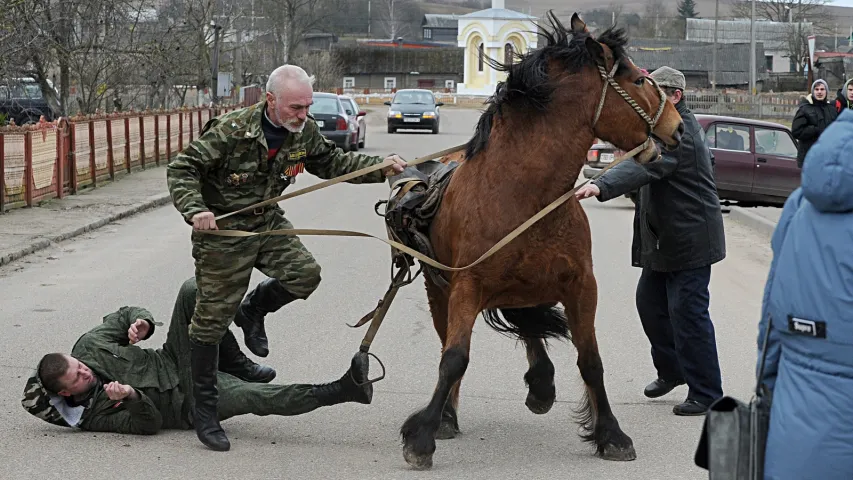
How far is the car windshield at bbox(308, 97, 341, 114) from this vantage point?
104 feet

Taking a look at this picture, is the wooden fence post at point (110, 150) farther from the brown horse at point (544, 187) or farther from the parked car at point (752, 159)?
the brown horse at point (544, 187)

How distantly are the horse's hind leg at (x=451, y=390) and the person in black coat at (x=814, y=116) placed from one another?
1086cm

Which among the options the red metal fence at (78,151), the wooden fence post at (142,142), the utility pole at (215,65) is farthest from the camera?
the utility pole at (215,65)

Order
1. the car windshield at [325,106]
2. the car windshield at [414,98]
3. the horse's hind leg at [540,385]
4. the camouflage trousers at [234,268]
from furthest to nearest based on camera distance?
the car windshield at [414,98]
the car windshield at [325,106]
the horse's hind leg at [540,385]
the camouflage trousers at [234,268]

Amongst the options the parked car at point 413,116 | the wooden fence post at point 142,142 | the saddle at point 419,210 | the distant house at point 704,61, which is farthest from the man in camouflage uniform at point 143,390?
the distant house at point 704,61

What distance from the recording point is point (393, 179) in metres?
6.80

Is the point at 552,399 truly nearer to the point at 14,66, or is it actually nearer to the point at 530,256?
the point at 530,256

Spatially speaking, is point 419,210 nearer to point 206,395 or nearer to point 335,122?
point 206,395

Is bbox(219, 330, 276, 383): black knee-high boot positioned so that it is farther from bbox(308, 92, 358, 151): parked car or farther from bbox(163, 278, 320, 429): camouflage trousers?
bbox(308, 92, 358, 151): parked car

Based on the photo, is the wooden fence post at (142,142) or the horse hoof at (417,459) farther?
the wooden fence post at (142,142)

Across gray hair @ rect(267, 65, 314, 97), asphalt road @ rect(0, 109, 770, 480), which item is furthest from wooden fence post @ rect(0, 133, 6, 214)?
gray hair @ rect(267, 65, 314, 97)

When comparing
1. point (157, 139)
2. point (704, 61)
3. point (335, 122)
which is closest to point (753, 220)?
point (157, 139)

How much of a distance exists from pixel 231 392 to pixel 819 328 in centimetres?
370

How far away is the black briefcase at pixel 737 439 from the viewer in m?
3.49
